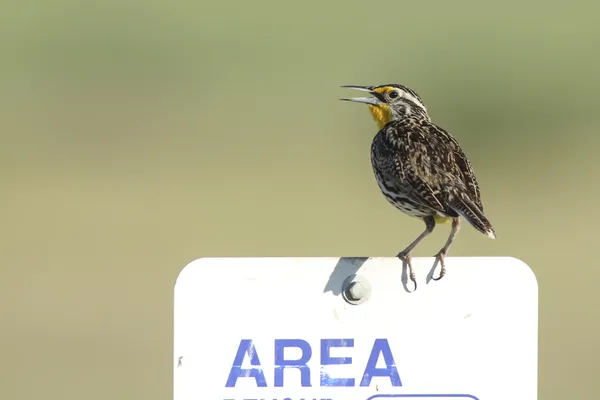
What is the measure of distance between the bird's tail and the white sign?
0.81m

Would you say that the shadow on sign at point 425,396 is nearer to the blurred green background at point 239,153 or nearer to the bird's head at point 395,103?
the bird's head at point 395,103

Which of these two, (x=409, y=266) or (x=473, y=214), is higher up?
(x=473, y=214)

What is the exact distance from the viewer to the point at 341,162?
1177 centimetres

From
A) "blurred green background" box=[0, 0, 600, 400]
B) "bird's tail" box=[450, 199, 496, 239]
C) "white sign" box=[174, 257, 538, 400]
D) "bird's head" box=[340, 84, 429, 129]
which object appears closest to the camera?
"white sign" box=[174, 257, 538, 400]

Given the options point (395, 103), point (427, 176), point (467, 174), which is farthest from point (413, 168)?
point (395, 103)

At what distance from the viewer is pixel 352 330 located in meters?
2.95

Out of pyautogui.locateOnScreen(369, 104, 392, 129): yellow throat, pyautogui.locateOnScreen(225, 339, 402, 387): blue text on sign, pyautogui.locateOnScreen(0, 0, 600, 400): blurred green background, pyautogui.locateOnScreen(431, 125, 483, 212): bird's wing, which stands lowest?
pyautogui.locateOnScreen(225, 339, 402, 387): blue text on sign

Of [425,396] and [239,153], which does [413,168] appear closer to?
[425,396]

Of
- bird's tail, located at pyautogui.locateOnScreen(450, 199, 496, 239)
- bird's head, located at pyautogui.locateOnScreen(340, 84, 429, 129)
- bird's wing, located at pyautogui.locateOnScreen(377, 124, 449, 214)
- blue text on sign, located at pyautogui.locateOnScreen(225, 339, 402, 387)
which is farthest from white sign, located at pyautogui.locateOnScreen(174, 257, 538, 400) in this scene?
bird's head, located at pyautogui.locateOnScreen(340, 84, 429, 129)

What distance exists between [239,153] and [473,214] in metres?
7.99

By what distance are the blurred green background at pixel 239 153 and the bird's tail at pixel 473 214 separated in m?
3.12

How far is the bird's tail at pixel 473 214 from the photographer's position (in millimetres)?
3818

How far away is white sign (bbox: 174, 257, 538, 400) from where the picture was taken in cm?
290

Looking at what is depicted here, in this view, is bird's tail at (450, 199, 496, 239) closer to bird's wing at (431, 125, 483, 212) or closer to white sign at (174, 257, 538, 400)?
bird's wing at (431, 125, 483, 212)
